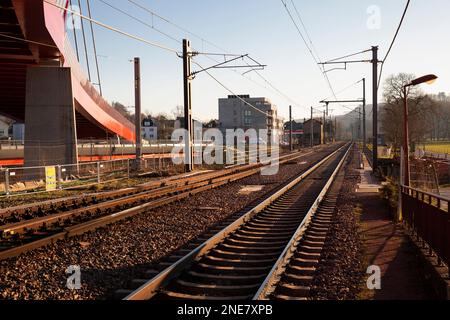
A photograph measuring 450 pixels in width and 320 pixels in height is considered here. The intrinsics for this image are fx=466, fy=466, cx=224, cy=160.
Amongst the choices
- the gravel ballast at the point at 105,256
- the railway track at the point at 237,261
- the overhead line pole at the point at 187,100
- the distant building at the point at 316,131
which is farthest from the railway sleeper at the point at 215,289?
the distant building at the point at 316,131

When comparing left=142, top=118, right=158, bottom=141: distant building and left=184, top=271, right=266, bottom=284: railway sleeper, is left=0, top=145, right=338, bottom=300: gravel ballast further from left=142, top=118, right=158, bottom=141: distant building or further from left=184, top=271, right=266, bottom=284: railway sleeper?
left=142, top=118, right=158, bottom=141: distant building

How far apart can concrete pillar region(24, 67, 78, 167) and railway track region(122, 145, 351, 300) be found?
17806 millimetres

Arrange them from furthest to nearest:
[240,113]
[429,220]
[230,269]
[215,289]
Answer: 1. [240,113]
2. [429,220]
3. [230,269]
4. [215,289]

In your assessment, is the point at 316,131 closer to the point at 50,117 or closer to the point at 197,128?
the point at 197,128

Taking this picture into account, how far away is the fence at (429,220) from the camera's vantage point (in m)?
7.36

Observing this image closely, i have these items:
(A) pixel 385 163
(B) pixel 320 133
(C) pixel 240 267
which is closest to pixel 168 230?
(C) pixel 240 267

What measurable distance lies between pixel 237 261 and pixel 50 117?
22.6m

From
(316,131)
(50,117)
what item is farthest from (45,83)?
(316,131)

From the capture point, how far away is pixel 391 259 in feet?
28.0

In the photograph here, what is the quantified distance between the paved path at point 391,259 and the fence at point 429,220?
1.22 ft

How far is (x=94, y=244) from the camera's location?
31.0 feet

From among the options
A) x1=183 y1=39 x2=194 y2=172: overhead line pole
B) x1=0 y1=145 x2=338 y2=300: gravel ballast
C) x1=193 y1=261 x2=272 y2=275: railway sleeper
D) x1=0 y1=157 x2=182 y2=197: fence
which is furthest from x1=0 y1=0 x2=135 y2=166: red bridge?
x1=193 y1=261 x2=272 y2=275: railway sleeper

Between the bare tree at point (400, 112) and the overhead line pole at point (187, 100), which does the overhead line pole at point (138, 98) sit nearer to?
the overhead line pole at point (187, 100)

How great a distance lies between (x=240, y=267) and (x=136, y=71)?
26.9 m
